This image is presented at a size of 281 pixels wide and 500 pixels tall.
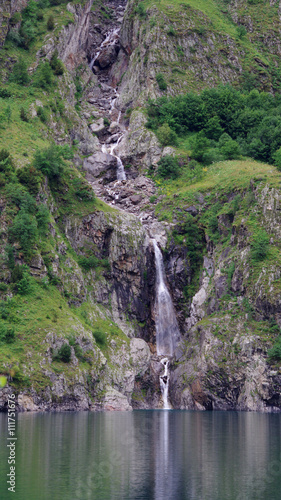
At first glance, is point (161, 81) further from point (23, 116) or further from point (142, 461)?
point (142, 461)

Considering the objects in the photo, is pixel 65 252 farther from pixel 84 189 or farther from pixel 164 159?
pixel 164 159

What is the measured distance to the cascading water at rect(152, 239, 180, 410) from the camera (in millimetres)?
90688

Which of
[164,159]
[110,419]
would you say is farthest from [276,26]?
[110,419]

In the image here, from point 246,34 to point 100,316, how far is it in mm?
94755

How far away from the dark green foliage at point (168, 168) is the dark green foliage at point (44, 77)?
24912 mm

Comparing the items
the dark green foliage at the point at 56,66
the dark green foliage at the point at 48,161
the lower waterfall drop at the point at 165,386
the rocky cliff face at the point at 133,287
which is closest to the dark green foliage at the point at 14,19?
the rocky cliff face at the point at 133,287

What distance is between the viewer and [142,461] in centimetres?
3753

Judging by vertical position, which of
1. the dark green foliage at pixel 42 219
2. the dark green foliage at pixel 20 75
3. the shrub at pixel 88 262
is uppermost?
the dark green foliage at pixel 20 75

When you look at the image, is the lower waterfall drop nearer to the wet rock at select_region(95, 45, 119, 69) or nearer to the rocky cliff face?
the rocky cliff face

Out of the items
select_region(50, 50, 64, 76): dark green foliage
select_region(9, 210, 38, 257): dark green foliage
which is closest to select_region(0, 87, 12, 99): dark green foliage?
select_region(50, 50, 64, 76): dark green foliage

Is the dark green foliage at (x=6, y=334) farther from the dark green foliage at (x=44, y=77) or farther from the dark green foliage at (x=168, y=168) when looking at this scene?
the dark green foliage at (x=44, y=77)

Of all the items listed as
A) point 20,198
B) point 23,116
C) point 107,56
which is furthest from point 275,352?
point 107,56

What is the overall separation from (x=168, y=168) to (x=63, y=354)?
50.4 meters

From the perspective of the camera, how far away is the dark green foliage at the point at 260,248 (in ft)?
279
